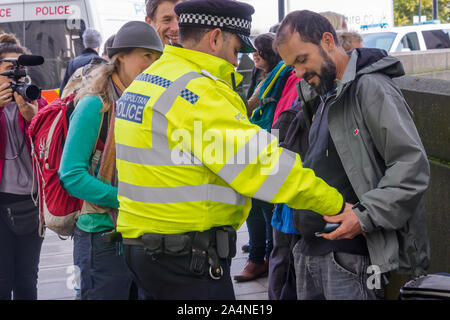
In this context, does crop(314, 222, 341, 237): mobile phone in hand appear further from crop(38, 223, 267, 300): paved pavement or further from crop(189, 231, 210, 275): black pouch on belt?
crop(38, 223, 267, 300): paved pavement

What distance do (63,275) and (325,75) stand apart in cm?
384

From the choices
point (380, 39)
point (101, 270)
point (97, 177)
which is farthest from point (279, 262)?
point (380, 39)

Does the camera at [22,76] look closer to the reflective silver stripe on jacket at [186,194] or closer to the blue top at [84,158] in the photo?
the blue top at [84,158]

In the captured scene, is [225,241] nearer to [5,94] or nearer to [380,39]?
[5,94]

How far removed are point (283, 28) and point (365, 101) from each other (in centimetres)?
54

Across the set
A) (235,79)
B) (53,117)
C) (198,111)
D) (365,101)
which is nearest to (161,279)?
(198,111)

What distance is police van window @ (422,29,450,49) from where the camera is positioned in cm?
1441

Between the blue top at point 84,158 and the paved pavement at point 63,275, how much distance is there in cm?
216

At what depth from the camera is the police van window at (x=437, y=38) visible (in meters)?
14.4

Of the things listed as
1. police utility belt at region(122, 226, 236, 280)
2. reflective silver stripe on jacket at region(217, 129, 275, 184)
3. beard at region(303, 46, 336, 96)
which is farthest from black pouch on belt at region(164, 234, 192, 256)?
beard at region(303, 46, 336, 96)

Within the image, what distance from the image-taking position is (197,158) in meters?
2.57

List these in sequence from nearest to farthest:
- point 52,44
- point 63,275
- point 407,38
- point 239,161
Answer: point 239,161, point 63,275, point 52,44, point 407,38

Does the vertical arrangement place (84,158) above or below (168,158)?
Result: below

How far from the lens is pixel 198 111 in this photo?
8.27ft
